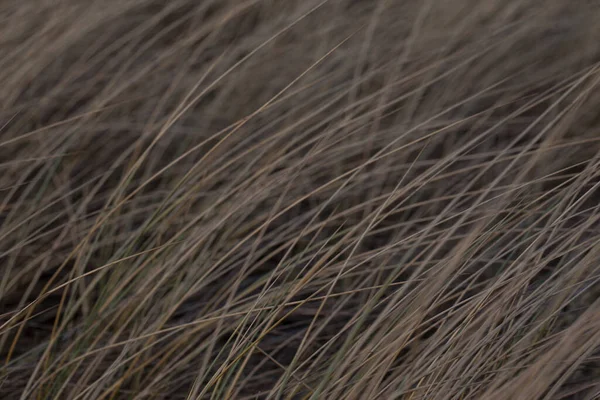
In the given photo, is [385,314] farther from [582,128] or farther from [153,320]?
[582,128]

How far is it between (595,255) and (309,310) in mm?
447

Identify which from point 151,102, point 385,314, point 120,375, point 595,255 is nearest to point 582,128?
point 595,255

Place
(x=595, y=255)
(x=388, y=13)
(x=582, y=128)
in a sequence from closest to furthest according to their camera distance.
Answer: (x=595, y=255) < (x=582, y=128) < (x=388, y=13)

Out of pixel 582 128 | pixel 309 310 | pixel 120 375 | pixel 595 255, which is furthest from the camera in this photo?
pixel 582 128

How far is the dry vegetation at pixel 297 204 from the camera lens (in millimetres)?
996

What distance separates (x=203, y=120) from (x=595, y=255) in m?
0.75

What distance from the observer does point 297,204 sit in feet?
4.49

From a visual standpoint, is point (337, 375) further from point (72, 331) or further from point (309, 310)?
point (72, 331)

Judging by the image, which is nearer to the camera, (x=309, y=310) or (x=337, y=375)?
(x=337, y=375)

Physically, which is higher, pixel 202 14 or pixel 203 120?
pixel 202 14

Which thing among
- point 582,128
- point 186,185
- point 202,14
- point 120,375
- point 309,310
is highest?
point 202,14

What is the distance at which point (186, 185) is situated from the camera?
1.20 meters

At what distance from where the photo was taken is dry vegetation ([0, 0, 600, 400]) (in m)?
1.00

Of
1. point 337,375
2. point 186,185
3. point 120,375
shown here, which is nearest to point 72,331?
point 120,375
